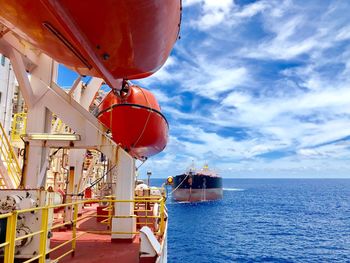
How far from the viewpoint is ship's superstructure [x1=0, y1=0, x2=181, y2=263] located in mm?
5008

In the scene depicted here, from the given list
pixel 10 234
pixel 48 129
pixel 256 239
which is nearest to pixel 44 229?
pixel 10 234

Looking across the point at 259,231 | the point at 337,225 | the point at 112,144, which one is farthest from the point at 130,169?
the point at 337,225

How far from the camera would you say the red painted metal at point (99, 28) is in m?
4.74

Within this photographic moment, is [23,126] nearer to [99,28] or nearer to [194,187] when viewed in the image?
[99,28]

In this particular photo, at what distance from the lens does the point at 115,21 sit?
5043 millimetres

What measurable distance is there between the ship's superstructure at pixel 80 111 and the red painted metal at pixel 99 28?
2 cm

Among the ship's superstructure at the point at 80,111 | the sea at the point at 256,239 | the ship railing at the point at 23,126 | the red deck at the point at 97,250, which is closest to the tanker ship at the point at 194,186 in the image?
the sea at the point at 256,239

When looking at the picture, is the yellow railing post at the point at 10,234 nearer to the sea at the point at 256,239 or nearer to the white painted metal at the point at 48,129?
the white painted metal at the point at 48,129

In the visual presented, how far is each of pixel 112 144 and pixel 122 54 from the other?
11.8 ft

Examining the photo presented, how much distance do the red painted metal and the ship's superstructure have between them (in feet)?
0.06

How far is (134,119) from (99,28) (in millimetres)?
7125

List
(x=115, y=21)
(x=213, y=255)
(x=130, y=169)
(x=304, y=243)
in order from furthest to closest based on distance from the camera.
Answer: (x=304, y=243) < (x=213, y=255) < (x=130, y=169) < (x=115, y=21)

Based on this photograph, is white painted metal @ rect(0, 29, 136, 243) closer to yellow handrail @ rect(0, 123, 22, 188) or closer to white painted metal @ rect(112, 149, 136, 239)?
white painted metal @ rect(112, 149, 136, 239)

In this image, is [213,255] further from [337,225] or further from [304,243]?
[337,225]
